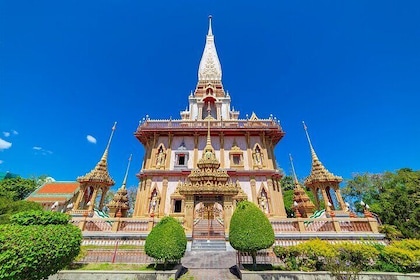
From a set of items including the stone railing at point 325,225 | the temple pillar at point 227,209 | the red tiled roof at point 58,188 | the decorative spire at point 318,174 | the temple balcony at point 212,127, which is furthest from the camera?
the red tiled roof at point 58,188

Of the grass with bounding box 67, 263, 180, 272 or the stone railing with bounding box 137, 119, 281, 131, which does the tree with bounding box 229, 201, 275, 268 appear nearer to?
the grass with bounding box 67, 263, 180, 272

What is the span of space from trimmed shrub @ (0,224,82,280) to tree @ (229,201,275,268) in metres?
5.68

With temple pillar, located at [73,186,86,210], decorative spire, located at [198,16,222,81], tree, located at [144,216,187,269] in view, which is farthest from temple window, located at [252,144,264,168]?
temple pillar, located at [73,186,86,210]

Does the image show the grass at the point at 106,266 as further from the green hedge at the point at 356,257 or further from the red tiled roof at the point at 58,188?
the red tiled roof at the point at 58,188

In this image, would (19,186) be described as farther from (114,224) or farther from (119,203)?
(114,224)

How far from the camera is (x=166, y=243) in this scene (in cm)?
795

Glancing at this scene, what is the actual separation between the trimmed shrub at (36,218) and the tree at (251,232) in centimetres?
613

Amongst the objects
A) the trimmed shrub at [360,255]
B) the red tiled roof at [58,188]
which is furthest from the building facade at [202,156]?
the red tiled roof at [58,188]

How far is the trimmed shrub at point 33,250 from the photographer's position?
4.75 meters

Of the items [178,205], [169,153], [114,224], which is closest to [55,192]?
[169,153]

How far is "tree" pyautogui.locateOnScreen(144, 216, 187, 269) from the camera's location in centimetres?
786

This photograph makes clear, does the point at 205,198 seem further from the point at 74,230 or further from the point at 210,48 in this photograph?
the point at 210,48

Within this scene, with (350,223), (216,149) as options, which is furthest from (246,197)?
(350,223)

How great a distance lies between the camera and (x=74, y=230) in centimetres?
630
